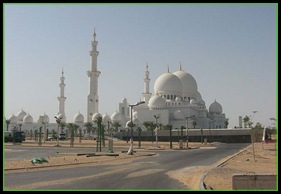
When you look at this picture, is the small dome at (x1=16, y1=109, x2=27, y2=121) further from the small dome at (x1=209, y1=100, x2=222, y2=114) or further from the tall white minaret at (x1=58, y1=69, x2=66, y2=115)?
the small dome at (x1=209, y1=100, x2=222, y2=114)

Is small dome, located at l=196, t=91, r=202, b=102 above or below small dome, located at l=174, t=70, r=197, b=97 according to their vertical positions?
below

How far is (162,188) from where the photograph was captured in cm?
1334

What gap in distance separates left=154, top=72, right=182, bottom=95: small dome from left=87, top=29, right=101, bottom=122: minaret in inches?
899

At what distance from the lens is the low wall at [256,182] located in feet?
39.7

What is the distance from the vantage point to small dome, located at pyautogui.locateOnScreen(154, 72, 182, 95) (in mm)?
122438

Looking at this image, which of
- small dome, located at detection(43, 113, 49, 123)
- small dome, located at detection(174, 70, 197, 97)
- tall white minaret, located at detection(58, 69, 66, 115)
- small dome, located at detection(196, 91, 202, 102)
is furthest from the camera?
small dome, located at detection(43, 113, 49, 123)

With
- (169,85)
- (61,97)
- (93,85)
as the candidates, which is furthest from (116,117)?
(169,85)

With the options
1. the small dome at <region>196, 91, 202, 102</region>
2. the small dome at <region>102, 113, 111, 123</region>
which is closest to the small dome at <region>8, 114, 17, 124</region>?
the small dome at <region>102, 113, 111, 123</region>

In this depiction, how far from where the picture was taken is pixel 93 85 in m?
121

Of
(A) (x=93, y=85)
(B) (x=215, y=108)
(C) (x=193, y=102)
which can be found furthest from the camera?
(B) (x=215, y=108)

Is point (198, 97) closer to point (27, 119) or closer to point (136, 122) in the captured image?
point (136, 122)

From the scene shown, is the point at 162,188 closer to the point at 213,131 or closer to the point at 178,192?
the point at 178,192

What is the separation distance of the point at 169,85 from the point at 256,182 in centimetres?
11067

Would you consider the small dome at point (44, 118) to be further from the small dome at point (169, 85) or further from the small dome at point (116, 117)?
the small dome at point (169, 85)
